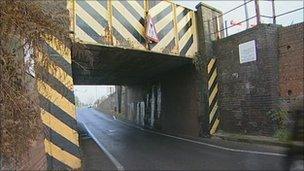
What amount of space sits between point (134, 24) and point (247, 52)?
395 centimetres

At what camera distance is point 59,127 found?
32.8 feet

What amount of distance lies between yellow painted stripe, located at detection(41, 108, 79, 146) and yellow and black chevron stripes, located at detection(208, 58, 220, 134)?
7.15 m

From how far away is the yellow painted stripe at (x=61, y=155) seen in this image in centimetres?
960

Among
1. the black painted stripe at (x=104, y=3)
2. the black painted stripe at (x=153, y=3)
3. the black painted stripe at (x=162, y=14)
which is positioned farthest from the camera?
the black painted stripe at (x=162, y=14)

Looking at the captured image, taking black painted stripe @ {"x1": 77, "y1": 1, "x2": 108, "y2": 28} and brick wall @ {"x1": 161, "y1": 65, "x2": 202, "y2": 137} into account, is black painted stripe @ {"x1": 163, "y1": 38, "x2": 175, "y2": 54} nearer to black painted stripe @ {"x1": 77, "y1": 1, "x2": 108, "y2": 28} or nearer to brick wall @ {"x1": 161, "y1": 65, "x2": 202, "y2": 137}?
brick wall @ {"x1": 161, "y1": 65, "x2": 202, "y2": 137}

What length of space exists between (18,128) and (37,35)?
1433 mm

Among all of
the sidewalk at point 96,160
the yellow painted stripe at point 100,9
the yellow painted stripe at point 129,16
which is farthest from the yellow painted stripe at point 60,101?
the yellow painted stripe at point 129,16

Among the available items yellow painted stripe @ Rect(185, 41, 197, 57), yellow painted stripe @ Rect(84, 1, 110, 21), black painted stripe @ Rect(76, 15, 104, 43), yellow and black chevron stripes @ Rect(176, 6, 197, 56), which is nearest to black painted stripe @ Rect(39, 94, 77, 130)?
black painted stripe @ Rect(76, 15, 104, 43)

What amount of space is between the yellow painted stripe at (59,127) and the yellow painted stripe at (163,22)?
5716 millimetres

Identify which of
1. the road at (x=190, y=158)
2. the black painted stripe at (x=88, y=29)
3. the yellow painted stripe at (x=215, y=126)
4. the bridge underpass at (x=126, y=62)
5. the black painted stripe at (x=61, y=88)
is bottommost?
the road at (x=190, y=158)

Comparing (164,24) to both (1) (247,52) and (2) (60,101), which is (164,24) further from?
(2) (60,101)

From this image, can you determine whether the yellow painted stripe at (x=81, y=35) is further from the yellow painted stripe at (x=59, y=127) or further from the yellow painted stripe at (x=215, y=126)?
the yellow painted stripe at (x=215, y=126)

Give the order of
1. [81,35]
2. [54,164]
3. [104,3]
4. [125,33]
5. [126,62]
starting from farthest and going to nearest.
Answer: [126,62]
[125,33]
[104,3]
[81,35]
[54,164]

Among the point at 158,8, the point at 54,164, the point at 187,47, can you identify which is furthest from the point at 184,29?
the point at 54,164
